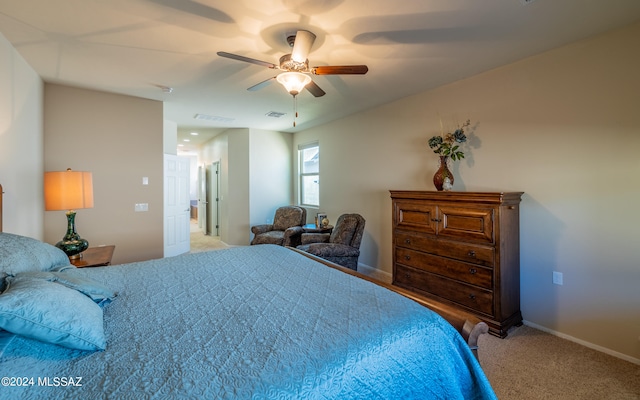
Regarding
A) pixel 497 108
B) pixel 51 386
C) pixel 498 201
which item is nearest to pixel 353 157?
pixel 497 108

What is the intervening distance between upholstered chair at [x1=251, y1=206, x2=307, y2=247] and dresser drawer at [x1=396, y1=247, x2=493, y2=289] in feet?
6.98

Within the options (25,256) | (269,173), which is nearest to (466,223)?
(25,256)

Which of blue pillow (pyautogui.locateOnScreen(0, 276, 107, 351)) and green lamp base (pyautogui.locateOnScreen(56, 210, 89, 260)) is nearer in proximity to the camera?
blue pillow (pyautogui.locateOnScreen(0, 276, 107, 351))

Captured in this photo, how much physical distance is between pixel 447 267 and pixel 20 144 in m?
4.52

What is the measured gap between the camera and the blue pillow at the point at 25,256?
54.7 inches

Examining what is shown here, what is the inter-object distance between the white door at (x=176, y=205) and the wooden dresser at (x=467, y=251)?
4.42 m

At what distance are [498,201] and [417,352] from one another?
199 cm

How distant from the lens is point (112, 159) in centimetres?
390

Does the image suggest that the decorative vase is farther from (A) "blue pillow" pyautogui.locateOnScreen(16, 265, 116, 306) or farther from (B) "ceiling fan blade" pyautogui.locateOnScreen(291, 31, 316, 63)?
(A) "blue pillow" pyautogui.locateOnScreen(16, 265, 116, 306)

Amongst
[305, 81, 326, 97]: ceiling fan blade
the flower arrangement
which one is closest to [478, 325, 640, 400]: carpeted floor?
the flower arrangement

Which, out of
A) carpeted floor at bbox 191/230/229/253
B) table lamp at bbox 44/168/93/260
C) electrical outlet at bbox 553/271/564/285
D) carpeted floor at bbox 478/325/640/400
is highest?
table lamp at bbox 44/168/93/260

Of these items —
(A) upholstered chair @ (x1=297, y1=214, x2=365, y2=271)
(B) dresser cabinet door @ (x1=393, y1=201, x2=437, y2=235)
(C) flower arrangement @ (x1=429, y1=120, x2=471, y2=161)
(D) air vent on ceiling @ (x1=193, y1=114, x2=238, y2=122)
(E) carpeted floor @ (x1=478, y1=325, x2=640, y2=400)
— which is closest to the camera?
(E) carpeted floor @ (x1=478, y1=325, x2=640, y2=400)

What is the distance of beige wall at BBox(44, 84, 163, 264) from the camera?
3.57 metres

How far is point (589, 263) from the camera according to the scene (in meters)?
2.51
